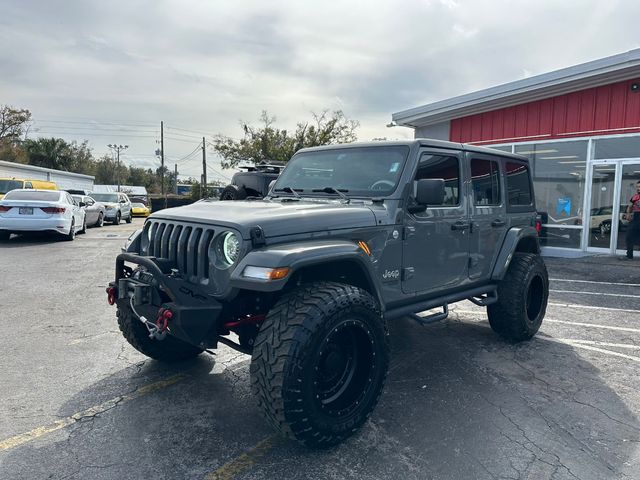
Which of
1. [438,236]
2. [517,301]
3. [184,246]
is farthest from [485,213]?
[184,246]

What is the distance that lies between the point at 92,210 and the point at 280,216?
16729 millimetres

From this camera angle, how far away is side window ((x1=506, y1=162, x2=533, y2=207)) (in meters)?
4.91

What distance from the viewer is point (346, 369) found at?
3.02 meters

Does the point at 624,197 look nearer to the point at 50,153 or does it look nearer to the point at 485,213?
the point at 485,213

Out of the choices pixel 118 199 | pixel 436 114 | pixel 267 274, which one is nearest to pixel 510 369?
pixel 267 274

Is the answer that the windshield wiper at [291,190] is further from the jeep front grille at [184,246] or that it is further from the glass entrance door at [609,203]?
the glass entrance door at [609,203]

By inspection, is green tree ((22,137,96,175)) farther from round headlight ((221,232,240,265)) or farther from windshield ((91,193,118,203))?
round headlight ((221,232,240,265))

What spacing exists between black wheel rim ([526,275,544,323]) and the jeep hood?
8.66 ft

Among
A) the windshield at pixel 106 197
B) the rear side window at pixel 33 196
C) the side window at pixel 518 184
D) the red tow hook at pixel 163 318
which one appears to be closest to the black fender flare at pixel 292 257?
the red tow hook at pixel 163 318

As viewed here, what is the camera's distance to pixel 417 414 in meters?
3.24

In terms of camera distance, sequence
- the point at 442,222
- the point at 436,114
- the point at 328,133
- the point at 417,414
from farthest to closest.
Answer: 1. the point at 328,133
2. the point at 436,114
3. the point at 442,222
4. the point at 417,414

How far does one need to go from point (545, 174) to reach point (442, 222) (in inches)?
370

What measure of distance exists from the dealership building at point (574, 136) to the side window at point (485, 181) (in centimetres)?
710

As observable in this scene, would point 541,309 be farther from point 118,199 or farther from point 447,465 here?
point 118,199
